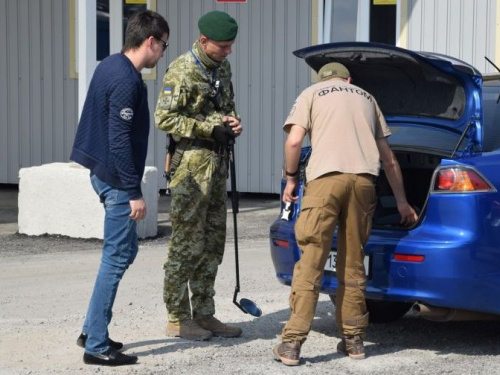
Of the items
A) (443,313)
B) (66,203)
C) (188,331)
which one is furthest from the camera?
(66,203)

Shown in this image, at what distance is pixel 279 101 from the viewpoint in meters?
13.6

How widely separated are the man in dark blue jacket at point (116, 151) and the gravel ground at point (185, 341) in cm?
29

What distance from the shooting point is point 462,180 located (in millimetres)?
6223

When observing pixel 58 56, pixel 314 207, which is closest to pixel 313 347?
pixel 314 207

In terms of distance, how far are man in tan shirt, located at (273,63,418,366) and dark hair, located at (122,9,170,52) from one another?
0.88 metres

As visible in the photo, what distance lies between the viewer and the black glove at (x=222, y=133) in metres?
6.66

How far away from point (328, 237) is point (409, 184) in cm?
141

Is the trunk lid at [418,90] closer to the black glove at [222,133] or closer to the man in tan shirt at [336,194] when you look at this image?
the man in tan shirt at [336,194]

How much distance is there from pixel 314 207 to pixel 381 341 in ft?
3.95

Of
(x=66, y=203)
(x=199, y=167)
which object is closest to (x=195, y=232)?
(x=199, y=167)

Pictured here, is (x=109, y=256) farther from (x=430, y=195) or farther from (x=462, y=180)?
(x=462, y=180)

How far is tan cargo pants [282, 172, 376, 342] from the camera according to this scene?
625 centimetres

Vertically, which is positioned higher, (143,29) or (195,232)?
(143,29)

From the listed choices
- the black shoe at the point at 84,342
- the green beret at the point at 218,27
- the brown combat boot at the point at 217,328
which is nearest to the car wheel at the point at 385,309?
the brown combat boot at the point at 217,328
